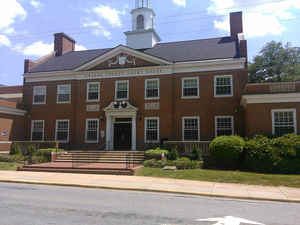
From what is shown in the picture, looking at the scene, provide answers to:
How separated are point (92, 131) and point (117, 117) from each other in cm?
265

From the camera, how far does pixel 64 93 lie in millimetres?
25453

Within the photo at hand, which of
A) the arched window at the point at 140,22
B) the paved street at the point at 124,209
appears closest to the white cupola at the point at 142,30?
the arched window at the point at 140,22

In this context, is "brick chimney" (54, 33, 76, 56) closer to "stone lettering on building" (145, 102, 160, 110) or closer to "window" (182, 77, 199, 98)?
"stone lettering on building" (145, 102, 160, 110)

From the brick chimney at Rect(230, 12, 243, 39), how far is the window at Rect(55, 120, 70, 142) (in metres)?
17.8

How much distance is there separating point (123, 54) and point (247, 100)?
38.9ft

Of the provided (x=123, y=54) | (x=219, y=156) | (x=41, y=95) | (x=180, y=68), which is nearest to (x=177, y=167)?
(x=219, y=156)

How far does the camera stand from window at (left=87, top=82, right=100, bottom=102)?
2437 cm

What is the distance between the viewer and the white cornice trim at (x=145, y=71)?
2158cm

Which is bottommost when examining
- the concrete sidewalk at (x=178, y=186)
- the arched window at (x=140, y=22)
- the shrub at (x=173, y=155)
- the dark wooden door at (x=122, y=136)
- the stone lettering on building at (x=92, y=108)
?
the concrete sidewalk at (x=178, y=186)

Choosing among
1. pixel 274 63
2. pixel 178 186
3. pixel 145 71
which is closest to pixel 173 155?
pixel 178 186

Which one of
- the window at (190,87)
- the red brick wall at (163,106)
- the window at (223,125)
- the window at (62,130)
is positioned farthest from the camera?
the window at (62,130)

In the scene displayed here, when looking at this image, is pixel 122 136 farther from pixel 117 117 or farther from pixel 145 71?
pixel 145 71

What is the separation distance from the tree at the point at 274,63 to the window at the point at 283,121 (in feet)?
62.9

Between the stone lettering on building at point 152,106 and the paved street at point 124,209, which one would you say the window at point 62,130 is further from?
the paved street at point 124,209
